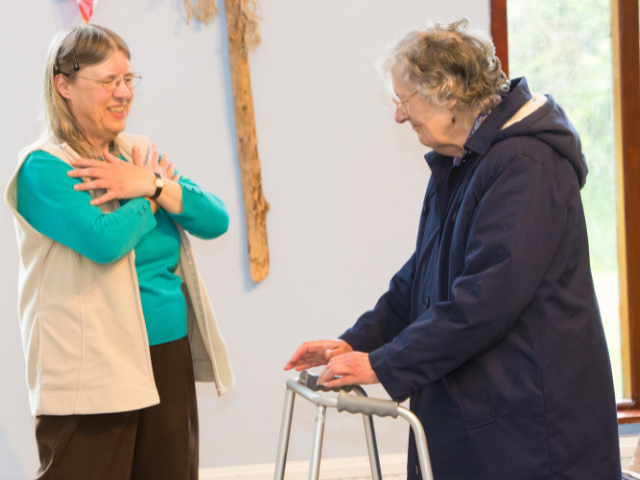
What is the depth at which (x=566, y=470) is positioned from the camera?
3.43ft

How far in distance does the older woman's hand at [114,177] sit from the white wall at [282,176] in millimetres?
866

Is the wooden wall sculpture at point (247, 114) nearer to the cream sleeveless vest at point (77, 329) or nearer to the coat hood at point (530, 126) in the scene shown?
the cream sleeveless vest at point (77, 329)

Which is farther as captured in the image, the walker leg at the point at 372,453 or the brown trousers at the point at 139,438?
the brown trousers at the point at 139,438

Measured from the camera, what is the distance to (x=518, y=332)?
1065 mm

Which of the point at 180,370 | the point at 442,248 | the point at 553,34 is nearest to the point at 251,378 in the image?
the point at 180,370

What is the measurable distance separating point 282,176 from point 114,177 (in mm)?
1001

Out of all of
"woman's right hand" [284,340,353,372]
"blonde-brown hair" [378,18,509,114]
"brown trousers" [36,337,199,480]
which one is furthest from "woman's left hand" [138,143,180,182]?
"blonde-brown hair" [378,18,509,114]

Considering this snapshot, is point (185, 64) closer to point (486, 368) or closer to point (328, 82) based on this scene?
point (328, 82)

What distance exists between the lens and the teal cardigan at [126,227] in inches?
48.7

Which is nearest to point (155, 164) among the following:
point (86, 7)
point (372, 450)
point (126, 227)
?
point (126, 227)

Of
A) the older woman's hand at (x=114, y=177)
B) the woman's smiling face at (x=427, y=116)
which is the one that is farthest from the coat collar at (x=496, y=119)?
the older woman's hand at (x=114, y=177)

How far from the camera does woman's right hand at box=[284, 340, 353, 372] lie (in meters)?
1.28

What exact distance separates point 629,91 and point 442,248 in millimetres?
1714

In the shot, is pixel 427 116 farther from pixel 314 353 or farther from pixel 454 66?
pixel 314 353
